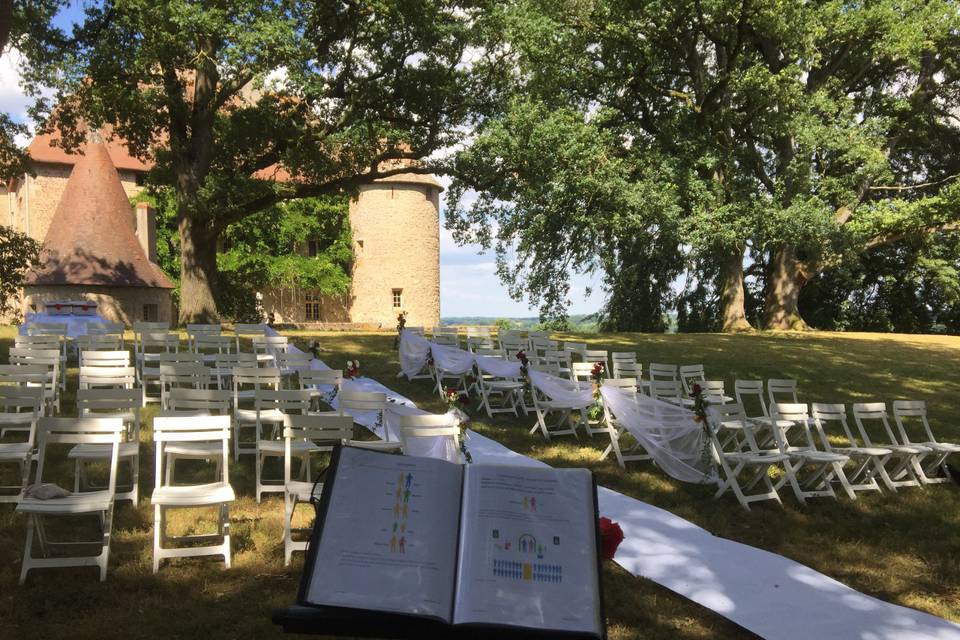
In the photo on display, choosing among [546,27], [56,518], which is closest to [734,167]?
[546,27]

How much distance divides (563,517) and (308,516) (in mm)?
3765

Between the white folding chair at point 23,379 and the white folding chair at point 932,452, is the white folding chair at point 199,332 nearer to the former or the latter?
the white folding chair at point 23,379

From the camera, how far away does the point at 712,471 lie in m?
7.53

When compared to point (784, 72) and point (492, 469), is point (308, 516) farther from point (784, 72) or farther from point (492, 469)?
point (784, 72)

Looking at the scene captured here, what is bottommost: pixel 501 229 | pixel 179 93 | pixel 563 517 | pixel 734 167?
pixel 563 517

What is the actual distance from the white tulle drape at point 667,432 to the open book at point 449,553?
192 inches

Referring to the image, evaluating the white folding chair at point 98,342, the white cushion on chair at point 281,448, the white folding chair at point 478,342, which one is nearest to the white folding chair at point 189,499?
the white cushion on chair at point 281,448

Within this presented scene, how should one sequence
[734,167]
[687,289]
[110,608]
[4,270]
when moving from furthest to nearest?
[687,289], [734,167], [4,270], [110,608]

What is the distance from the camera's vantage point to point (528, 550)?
9.19 feet

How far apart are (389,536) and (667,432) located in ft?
18.3

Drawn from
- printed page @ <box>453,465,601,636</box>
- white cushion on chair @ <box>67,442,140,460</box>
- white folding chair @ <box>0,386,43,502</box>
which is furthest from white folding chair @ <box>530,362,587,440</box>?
printed page @ <box>453,465,601,636</box>

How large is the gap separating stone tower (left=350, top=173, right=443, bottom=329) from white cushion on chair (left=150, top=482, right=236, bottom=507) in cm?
3139

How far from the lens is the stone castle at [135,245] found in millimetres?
26359

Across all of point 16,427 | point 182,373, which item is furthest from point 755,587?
point 16,427
